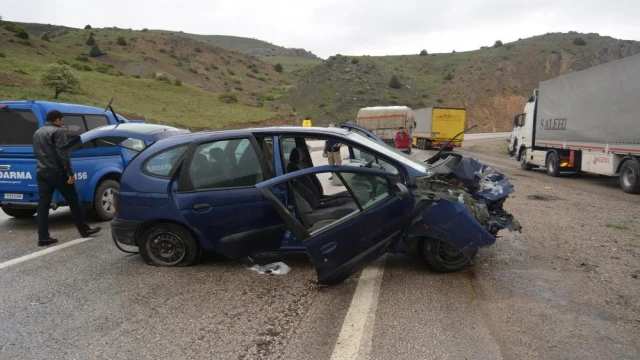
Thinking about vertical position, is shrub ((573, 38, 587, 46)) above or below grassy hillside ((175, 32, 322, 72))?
below

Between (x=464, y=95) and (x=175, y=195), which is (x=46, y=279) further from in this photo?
(x=464, y=95)

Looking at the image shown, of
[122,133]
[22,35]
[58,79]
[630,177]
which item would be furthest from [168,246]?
[22,35]

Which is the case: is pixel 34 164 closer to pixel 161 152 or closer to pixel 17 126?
pixel 17 126

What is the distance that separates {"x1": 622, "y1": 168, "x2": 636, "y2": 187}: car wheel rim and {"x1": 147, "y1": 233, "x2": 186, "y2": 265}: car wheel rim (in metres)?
11.2

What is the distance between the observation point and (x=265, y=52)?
159 metres

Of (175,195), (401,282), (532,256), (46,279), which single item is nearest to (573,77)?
(532,256)

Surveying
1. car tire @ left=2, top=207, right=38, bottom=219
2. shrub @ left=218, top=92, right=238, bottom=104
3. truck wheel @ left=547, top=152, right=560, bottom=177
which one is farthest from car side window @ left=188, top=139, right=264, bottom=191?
shrub @ left=218, top=92, right=238, bottom=104

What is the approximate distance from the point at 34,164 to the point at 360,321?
640 centimetres

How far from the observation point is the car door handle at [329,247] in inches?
160

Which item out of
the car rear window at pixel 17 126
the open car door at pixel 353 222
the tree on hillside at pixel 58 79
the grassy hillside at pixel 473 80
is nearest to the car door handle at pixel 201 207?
→ the open car door at pixel 353 222

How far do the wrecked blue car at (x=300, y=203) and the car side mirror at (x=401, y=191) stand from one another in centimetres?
1

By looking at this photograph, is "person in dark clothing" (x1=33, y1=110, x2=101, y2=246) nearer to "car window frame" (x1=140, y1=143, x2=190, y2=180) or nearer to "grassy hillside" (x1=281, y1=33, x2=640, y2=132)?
"car window frame" (x1=140, y1=143, x2=190, y2=180)

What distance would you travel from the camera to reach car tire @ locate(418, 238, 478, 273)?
4.73 m

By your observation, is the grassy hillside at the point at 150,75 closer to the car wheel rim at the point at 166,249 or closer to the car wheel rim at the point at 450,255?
the car wheel rim at the point at 166,249
